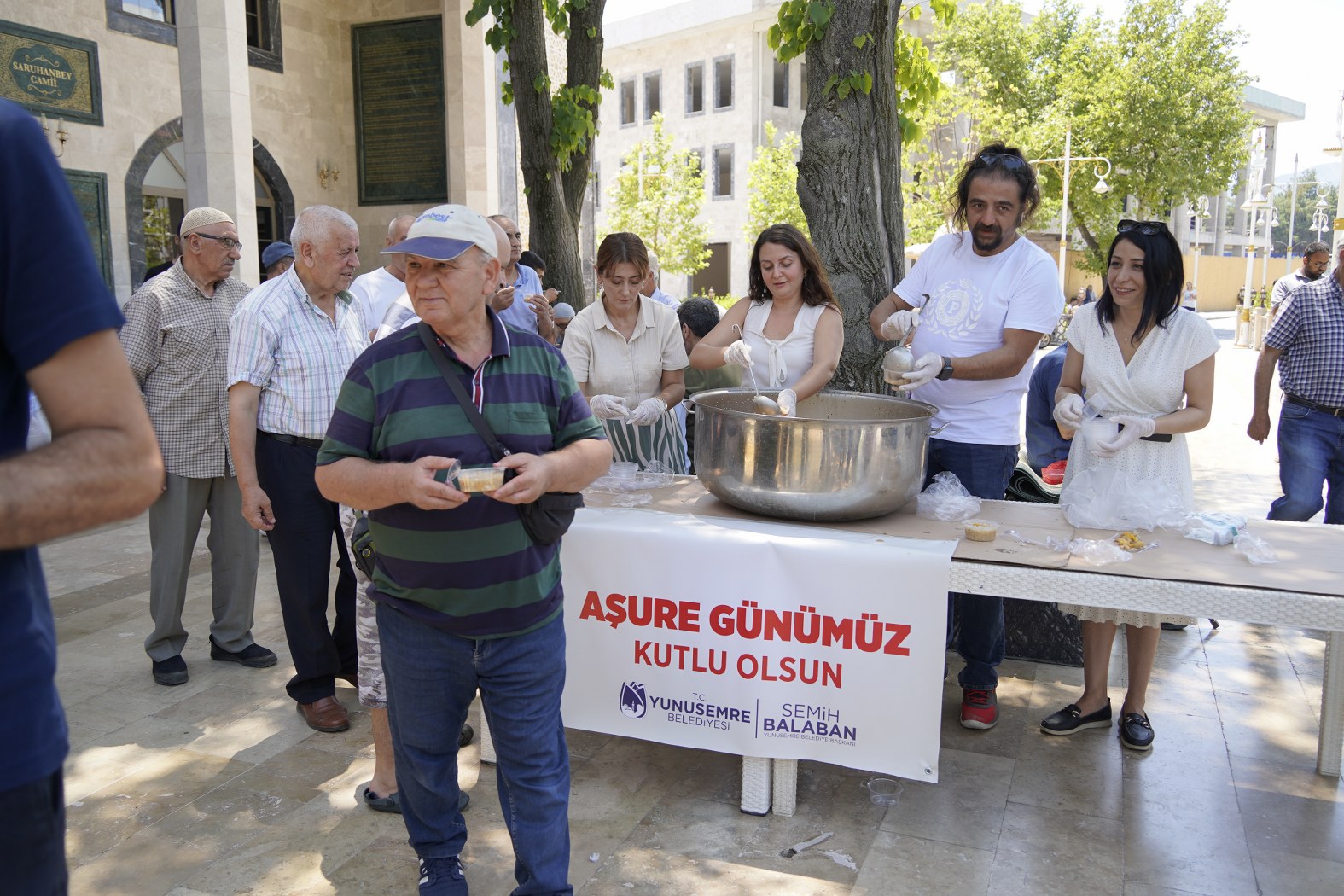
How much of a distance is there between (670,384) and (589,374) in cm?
35

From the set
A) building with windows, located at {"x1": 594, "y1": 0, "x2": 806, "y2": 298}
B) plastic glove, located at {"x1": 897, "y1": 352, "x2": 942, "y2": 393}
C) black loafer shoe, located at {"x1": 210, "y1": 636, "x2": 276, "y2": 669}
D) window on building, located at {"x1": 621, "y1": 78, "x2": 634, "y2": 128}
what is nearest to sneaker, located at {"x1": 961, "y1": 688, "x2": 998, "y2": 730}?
plastic glove, located at {"x1": 897, "y1": 352, "x2": 942, "y2": 393}

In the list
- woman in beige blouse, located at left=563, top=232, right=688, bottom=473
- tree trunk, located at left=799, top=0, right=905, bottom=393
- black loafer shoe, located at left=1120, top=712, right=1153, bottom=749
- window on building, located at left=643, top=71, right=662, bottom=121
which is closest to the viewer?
black loafer shoe, located at left=1120, top=712, right=1153, bottom=749

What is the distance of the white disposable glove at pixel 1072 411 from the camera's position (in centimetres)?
334

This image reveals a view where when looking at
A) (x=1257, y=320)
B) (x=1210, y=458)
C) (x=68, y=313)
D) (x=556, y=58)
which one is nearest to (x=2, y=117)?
(x=68, y=313)

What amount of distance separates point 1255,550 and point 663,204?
28150mm

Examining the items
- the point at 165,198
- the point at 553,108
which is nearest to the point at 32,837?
the point at 553,108

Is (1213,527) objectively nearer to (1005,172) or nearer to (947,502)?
(947,502)

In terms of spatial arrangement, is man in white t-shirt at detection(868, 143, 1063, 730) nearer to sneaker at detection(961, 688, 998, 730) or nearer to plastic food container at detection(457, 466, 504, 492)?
sneaker at detection(961, 688, 998, 730)

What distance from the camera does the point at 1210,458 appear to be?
9953 millimetres

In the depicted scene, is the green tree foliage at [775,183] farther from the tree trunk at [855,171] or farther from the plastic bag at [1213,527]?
the plastic bag at [1213,527]

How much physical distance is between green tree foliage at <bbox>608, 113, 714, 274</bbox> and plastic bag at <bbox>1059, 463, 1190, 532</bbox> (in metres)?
26.6

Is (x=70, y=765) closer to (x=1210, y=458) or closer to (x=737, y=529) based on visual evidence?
(x=737, y=529)

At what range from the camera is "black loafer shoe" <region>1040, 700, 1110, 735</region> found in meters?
3.69

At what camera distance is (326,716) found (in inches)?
150
